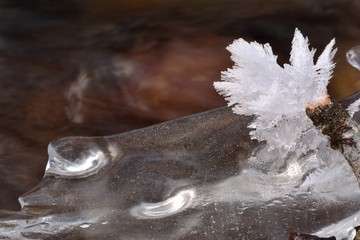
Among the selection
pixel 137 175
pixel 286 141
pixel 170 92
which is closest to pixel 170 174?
pixel 137 175

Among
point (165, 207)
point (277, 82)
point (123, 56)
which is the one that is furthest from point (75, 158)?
point (123, 56)

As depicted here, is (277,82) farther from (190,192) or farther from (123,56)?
(123,56)

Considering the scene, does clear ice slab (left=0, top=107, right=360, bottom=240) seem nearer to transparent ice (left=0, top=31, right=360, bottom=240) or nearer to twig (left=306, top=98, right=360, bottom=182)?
transparent ice (left=0, top=31, right=360, bottom=240)

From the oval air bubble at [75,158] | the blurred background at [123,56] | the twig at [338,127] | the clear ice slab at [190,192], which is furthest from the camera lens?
the blurred background at [123,56]

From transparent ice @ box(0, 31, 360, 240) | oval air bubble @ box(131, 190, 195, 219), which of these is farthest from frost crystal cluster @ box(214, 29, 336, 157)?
oval air bubble @ box(131, 190, 195, 219)

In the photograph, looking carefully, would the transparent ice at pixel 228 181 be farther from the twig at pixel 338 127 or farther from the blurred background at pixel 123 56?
the blurred background at pixel 123 56

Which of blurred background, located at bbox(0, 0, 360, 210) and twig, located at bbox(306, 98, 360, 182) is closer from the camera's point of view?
twig, located at bbox(306, 98, 360, 182)

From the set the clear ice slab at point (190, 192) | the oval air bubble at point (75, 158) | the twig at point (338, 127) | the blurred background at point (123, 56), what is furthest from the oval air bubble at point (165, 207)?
the blurred background at point (123, 56)

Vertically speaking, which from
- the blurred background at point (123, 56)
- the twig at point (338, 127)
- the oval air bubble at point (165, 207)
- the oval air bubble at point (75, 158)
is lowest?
the twig at point (338, 127)
